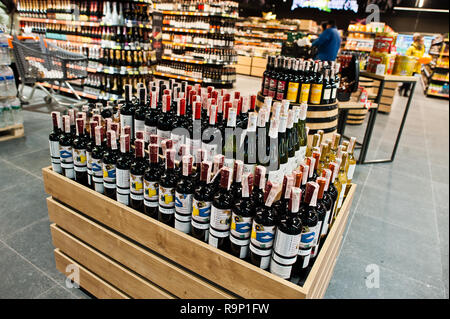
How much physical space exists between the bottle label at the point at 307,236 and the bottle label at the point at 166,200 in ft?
1.88

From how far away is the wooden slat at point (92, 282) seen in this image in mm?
1678

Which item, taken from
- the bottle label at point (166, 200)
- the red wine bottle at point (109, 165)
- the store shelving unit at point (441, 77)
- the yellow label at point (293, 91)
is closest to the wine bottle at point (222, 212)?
the bottle label at point (166, 200)

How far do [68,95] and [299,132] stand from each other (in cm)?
612

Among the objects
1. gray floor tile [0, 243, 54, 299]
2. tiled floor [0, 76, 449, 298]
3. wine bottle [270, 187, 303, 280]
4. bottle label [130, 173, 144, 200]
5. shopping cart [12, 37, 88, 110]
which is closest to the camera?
wine bottle [270, 187, 303, 280]

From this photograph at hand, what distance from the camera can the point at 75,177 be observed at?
1.69 m

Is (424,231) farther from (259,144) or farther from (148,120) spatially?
(148,120)

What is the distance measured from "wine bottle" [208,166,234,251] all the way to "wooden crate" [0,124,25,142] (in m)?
3.94

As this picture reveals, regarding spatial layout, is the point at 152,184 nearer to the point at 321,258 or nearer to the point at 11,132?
the point at 321,258

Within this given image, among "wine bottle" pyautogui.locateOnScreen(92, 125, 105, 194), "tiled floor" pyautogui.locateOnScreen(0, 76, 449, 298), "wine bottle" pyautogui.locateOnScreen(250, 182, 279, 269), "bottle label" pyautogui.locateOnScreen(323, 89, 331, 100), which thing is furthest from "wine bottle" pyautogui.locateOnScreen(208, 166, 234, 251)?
"bottle label" pyautogui.locateOnScreen(323, 89, 331, 100)

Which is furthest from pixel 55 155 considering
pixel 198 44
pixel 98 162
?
pixel 198 44

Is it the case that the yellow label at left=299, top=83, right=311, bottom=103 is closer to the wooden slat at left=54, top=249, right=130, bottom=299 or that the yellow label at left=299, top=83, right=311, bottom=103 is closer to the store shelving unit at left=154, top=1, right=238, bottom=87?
the wooden slat at left=54, top=249, right=130, bottom=299

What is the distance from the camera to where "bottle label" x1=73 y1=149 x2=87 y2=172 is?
62.8 inches

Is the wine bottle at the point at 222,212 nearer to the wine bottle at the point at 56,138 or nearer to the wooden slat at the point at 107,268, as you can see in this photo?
the wooden slat at the point at 107,268

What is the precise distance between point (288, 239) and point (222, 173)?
0.34 meters
